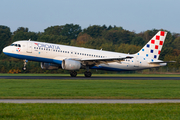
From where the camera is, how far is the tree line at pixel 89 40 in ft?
219

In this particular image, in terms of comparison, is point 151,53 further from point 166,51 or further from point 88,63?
point 166,51

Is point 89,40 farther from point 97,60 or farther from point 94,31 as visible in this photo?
point 97,60

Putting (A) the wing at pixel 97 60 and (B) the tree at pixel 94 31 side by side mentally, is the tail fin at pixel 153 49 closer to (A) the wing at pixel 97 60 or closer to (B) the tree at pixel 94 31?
(A) the wing at pixel 97 60

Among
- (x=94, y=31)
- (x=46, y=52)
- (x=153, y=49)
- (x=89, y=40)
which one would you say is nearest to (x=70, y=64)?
(x=46, y=52)

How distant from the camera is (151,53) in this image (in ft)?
160

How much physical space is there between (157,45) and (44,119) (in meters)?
41.1

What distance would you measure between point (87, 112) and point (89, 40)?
95633 millimetres

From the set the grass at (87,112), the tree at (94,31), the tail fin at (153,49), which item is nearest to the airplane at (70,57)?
the tail fin at (153,49)

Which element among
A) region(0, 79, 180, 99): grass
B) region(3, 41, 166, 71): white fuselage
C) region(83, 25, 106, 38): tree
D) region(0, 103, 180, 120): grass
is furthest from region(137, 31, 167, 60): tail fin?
region(83, 25, 106, 38): tree

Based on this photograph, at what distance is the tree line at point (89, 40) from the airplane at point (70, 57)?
20634 millimetres

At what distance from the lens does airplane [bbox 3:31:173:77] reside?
40.6m

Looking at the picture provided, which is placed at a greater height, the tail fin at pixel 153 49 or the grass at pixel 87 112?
the tail fin at pixel 153 49

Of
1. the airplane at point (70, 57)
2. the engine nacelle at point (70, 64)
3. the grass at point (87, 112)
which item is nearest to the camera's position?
the grass at point (87, 112)

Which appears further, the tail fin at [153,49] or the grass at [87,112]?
the tail fin at [153,49]
